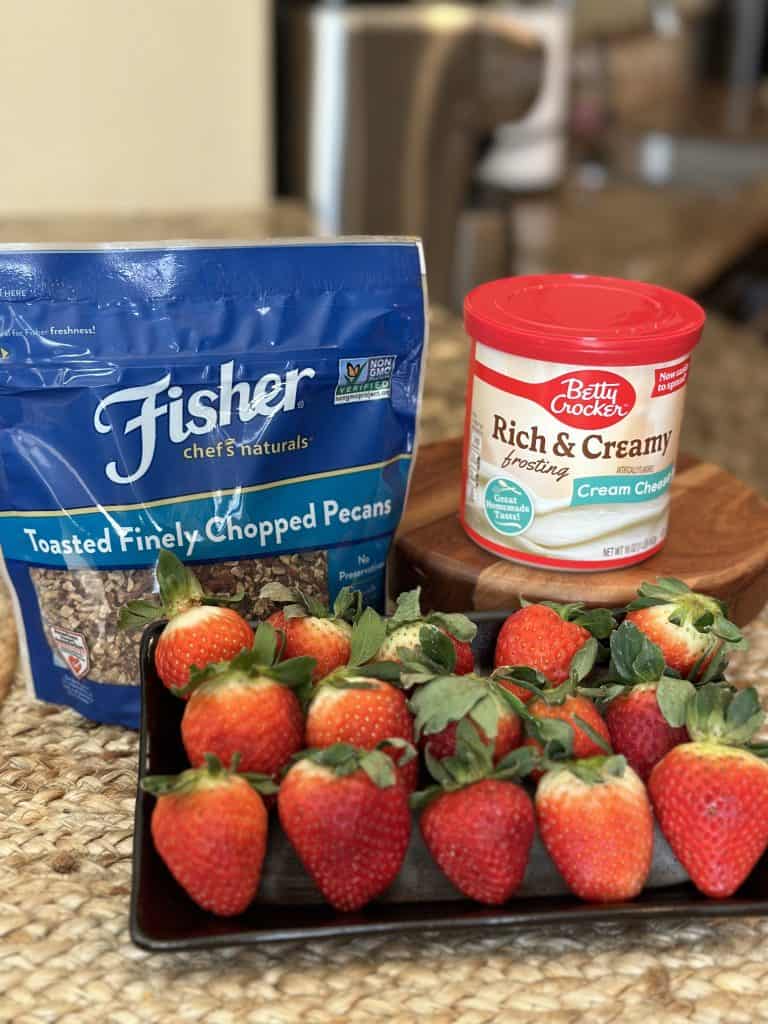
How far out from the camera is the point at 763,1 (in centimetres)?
418

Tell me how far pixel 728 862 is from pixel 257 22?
1976 millimetres

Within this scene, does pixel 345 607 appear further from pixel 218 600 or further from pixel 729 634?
pixel 729 634

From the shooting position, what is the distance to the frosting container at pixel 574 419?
2.36ft

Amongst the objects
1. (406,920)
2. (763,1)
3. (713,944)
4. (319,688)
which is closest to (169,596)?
(319,688)

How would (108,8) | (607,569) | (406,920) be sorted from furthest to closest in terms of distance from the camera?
(108,8) → (607,569) → (406,920)

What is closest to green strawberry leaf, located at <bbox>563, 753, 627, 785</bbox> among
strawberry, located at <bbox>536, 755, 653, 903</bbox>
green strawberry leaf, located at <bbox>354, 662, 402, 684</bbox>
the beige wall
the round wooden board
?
strawberry, located at <bbox>536, 755, 653, 903</bbox>

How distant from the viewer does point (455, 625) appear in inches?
25.4

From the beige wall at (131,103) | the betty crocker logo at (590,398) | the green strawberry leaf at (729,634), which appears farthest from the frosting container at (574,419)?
the beige wall at (131,103)

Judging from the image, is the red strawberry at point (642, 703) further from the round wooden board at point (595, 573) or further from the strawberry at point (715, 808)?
the round wooden board at point (595, 573)

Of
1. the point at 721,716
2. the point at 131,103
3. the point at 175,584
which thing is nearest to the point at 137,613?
the point at 175,584

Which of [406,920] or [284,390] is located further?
[284,390]

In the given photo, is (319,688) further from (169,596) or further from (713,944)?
(713,944)

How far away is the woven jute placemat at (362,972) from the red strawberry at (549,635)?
146 millimetres

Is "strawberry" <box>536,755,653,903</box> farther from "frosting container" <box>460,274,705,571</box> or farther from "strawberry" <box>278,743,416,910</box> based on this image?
"frosting container" <box>460,274,705,571</box>
